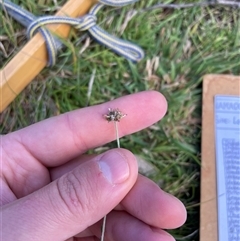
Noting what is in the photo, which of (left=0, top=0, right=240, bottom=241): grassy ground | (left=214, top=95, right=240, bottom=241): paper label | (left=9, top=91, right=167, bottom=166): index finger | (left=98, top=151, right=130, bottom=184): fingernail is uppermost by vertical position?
(left=98, top=151, right=130, bottom=184): fingernail

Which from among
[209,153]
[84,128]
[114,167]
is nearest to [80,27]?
[84,128]

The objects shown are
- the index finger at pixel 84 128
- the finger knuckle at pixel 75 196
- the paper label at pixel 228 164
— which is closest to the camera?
the finger knuckle at pixel 75 196

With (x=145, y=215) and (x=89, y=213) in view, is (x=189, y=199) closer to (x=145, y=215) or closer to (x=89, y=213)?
(x=145, y=215)

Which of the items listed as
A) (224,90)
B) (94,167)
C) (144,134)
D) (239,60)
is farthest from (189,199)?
(94,167)

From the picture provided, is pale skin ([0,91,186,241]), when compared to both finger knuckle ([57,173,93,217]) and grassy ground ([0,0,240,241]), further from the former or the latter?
grassy ground ([0,0,240,241])

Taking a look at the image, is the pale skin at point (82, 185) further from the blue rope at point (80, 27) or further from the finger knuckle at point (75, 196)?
the blue rope at point (80, 27)

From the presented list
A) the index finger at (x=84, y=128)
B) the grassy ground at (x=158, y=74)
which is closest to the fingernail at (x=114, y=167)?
the index finger at (x=84, y=128)

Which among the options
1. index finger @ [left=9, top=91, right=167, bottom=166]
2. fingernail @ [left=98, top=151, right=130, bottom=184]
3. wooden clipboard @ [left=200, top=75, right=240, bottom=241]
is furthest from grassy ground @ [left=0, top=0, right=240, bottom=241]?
fingernail @ [left=98, top=151, right=130, bottom=184]

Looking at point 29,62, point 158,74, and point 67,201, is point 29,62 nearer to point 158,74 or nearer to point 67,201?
point 158,74
